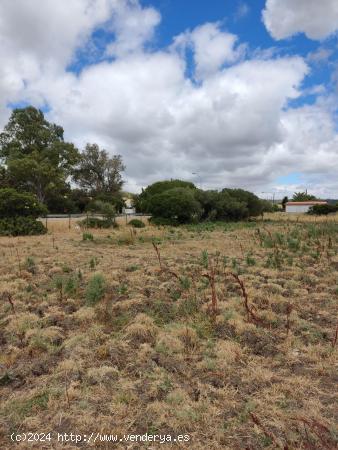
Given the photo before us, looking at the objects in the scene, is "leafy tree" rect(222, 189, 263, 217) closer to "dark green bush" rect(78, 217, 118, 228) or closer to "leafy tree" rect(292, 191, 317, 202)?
"dark green bush" rect(78, 217, 118, 228)

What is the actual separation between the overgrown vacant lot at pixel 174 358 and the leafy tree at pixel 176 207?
17.5m

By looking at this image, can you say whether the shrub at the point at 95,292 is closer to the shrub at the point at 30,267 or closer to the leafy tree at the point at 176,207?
the shrub at the point at 30,267

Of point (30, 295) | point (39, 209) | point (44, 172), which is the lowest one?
point (30, 295)

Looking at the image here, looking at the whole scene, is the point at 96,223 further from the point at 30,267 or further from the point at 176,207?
the point at 30,267

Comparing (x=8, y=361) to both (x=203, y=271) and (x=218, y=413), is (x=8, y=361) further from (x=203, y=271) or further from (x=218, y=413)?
(x=203, y=271)

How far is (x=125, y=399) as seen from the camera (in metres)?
2.83

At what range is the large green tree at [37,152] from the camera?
3500 cm

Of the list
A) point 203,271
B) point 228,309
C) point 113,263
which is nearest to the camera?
point 228,309

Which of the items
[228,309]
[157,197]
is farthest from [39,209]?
[228,309]

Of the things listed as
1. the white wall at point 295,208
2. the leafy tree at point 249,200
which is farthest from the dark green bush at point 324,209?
the white wall at point 295,208

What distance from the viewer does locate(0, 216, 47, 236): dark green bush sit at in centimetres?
1603

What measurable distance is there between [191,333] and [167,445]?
172 centimetres

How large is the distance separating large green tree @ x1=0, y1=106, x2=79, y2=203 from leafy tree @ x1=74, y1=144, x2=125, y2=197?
6278 mm

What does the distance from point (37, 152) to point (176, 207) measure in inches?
776
